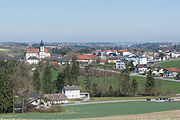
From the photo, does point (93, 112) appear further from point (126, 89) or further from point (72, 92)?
point (126, 89)

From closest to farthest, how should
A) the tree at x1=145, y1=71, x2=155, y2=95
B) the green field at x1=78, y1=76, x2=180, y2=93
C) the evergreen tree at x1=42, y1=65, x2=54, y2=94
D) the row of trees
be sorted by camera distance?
1. the tree at x1=145, y1=71, x2=155, y2=95
2. the evergreen tree at x1=42, y1=65, x2=54, y2=94
3. the row of trees
4. the green field at x1=78, y1=76, x2=180, y2=93

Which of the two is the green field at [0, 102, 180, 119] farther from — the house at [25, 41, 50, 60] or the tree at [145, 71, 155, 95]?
the house at [25, 41, 50, 60]

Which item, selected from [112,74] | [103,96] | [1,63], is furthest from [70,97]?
[1,63]

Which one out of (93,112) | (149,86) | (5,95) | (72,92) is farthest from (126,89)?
(5,95)

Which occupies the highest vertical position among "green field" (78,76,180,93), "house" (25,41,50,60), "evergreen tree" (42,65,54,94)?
"house" (25,41,50,60)

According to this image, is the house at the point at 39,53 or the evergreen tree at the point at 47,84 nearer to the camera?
the evergreen tree at the point at 47,84

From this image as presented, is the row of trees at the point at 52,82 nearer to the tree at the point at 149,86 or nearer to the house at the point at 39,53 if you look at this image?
the tree at the point at 149,86

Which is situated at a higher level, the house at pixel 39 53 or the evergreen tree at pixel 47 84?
the house at pixel 39 53

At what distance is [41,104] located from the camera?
3491cm

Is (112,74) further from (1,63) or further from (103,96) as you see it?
(1,63)

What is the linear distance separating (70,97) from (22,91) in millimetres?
13774

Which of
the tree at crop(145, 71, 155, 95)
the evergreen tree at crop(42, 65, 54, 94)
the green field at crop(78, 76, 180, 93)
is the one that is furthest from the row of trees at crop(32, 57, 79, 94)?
the tree at crop(145, 71, 155, 95)

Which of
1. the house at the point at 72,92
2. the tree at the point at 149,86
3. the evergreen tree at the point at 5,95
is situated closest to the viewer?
the evergreen tree at the point at 5,95

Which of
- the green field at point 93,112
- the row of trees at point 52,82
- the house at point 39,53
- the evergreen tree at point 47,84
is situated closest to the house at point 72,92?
the evergreen tree at point 47,84
